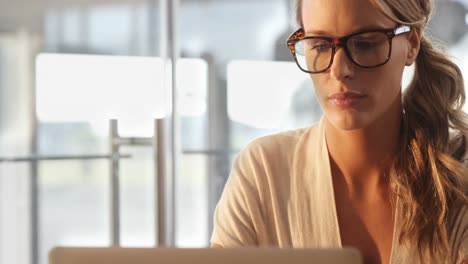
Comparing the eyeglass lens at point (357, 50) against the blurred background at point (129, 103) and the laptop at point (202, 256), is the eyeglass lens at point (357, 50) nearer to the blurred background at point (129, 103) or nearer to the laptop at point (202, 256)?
the laptop at point (202, 256)

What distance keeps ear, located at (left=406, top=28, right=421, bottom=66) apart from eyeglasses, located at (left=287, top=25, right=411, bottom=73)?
0.04 metres

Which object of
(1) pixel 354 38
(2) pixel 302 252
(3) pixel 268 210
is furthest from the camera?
(3) pixel 268 210

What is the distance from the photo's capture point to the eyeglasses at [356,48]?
1.25 metres

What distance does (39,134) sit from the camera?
12.5ft

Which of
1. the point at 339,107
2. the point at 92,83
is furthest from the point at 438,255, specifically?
the point at 92,83

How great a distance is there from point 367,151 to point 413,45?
7.7 inches

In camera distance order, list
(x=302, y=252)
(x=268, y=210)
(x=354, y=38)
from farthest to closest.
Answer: (x=268, y=210), (x=354, y=38), (x=302, y=252)

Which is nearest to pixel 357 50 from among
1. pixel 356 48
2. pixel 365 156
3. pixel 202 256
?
pixel 356 48

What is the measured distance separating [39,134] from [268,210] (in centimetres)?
258

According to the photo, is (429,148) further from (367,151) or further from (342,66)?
(342,66)

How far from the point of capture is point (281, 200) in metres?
1.43

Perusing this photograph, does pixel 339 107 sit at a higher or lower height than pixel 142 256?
higher

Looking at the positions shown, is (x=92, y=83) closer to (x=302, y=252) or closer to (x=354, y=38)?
(x=354, y=38)

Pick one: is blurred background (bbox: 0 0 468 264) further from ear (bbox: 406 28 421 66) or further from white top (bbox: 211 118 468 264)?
ear (bbox: 406 28 421 66)
